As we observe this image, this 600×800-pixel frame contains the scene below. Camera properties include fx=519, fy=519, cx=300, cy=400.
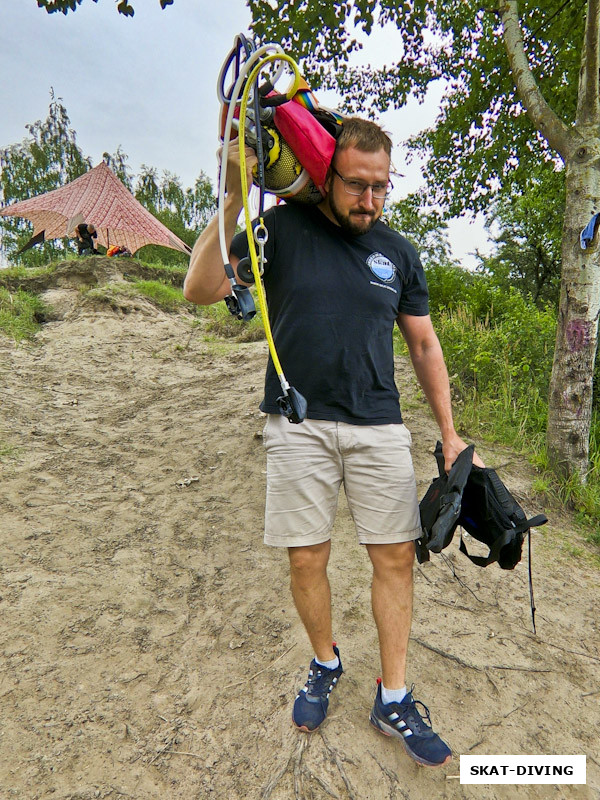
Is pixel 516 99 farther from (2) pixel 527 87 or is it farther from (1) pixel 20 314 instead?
(1) pixel 20 314

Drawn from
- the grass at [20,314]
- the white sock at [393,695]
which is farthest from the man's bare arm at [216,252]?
the grass at [20,314]

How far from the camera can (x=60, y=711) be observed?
2045 mm

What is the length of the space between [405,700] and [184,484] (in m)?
2.70

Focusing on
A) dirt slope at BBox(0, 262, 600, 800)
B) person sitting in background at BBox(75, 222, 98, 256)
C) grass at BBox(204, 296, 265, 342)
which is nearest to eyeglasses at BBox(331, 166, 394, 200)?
dirt slope at BBox(0, 262, 600, 800)

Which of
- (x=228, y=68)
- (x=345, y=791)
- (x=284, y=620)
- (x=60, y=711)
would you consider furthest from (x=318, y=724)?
(x=228, y=68)

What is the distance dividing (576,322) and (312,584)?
2.84 meters

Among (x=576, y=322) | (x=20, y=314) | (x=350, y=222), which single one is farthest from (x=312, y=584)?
(x=20, y=314)

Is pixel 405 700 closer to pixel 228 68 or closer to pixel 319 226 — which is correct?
pixel 319 226

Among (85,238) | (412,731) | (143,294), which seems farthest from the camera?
(85,238)

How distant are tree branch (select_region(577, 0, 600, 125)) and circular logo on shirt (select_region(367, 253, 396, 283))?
270cm

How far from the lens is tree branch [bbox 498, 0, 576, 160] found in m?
3.65

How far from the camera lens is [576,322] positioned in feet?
11.7

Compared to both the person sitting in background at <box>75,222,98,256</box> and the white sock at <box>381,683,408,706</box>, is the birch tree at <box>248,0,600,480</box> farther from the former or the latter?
the person sitting in background at <box>75,222,98,256</box>

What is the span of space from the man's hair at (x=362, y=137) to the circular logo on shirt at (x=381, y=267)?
0.34m
